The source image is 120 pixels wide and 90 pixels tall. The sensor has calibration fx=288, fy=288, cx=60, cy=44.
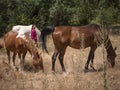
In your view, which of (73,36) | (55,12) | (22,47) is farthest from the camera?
(55,12)

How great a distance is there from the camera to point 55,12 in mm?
20781

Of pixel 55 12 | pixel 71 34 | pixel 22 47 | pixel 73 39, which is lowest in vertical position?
pixel 55 12

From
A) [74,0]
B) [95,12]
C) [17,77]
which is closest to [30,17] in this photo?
[74,0]

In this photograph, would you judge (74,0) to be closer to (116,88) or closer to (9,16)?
(9,16)

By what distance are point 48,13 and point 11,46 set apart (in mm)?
12668

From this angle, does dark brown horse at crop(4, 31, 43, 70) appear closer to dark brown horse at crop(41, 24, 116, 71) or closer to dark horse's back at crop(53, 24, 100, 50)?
dark brown horse at crop(41, 24, 116, 71)

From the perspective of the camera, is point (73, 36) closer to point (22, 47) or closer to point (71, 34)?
point (71, 34)

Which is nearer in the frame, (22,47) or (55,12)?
(22,47)

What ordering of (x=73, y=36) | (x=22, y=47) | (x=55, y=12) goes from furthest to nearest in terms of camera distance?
(x=55, y=12), (x=73, y=36), (x=22, y=47)

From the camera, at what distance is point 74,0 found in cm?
2212

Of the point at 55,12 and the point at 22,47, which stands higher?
the point at 22,47

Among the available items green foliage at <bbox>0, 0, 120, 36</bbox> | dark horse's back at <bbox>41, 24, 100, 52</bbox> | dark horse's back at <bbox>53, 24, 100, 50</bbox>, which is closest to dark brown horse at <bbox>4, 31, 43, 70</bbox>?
dark horse's back at <bbox>41, 24, 100, 52</bbox>

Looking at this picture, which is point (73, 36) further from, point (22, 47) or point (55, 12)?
point (55, 12)

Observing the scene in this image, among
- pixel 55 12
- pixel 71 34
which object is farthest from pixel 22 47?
pixel 55 12
